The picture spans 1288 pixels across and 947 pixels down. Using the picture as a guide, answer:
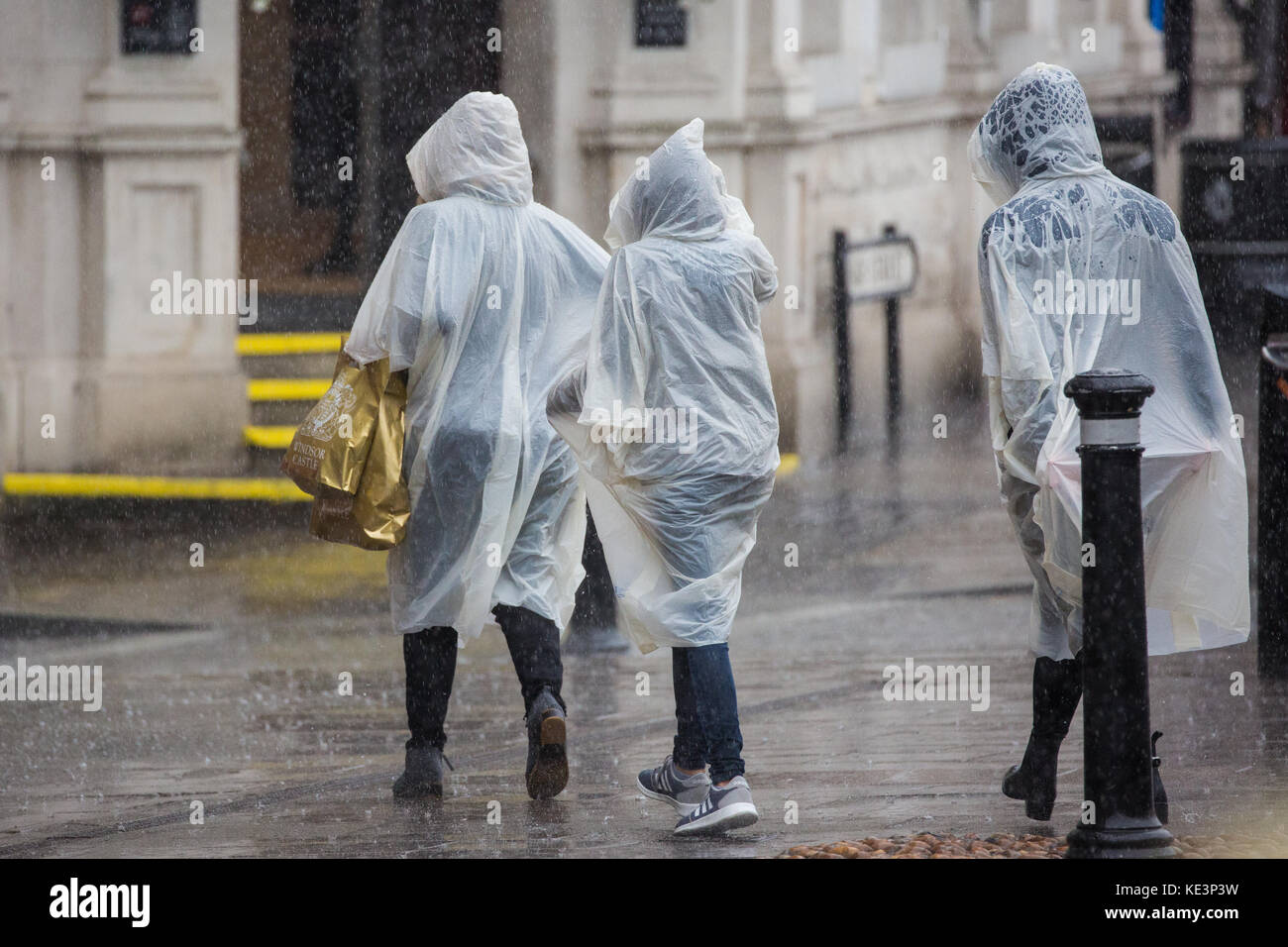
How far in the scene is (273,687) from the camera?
24.9ft

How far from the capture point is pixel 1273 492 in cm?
697

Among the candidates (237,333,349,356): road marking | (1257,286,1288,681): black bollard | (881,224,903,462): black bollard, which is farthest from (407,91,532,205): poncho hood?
(881,224,903,462): black bollard

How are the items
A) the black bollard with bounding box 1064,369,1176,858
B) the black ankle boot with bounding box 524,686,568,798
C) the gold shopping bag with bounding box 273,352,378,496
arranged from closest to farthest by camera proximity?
1. the black bollard with bounding box 1064,369,1176,858
2. the black ankle boot with bounding box 524,686,568,798
3. the gold shopping bag with bounding box 273,352,378,496

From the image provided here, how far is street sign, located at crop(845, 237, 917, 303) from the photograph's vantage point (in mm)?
13750

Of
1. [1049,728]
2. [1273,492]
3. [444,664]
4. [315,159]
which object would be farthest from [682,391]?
[315,159]

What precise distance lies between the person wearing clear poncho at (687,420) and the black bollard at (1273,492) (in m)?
2.19

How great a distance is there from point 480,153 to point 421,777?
67.9 inches

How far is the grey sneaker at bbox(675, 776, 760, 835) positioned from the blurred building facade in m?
7.06

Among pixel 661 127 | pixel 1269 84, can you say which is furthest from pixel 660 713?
pixel 1269 84

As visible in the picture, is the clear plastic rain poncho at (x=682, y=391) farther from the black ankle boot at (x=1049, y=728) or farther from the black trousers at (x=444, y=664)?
the black ankle boot at (x=1049, y=728)

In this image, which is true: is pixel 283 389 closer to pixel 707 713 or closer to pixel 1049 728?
pixel 707 713

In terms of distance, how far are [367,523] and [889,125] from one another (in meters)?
10.8

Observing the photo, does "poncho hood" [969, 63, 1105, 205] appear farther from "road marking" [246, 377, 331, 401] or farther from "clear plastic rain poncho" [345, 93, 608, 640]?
"road marking" [246, 377, 331, 401]
